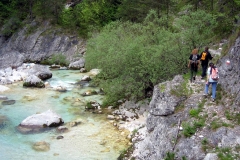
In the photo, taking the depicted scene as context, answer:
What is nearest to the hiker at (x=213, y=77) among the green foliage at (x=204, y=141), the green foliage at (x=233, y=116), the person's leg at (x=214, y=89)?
the person's leg at (x=214, y=89)

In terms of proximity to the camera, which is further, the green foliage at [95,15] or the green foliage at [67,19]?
the green foliage at [67,19]

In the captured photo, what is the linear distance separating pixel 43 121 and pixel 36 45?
1450 inches

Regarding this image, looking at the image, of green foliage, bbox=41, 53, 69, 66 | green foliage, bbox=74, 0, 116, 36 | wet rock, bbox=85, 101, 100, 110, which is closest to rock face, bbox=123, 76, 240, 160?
wet rock, bbox=85, 101, 100, 110

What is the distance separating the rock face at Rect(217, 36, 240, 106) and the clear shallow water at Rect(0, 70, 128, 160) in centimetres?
791

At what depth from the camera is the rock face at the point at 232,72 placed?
15577 mm

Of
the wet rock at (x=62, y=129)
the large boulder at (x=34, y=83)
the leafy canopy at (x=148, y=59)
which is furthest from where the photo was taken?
the large boulder at (x=34, y=83)

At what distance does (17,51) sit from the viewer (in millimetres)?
55344

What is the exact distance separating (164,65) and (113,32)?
41.9 feet

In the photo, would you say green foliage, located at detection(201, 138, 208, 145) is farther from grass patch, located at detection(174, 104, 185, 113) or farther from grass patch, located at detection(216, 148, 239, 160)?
grass patch, located at detection(174, 104, 185, 113)

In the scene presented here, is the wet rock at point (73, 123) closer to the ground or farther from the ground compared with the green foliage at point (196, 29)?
closer to the ground

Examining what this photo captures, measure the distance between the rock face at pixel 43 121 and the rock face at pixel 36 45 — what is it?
28396 mm

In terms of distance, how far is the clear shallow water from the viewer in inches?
719

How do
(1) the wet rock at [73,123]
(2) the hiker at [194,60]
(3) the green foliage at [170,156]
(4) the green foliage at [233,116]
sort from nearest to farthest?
1. (3) the green foliage at [170,156]
2. (4) the green foliage at [233,116]
3. (2) the hiker at [194,60]
4. (1) the wet rock at [73,123]

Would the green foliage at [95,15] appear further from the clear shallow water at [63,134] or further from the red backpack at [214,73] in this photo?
the red backpack at [214,73]
